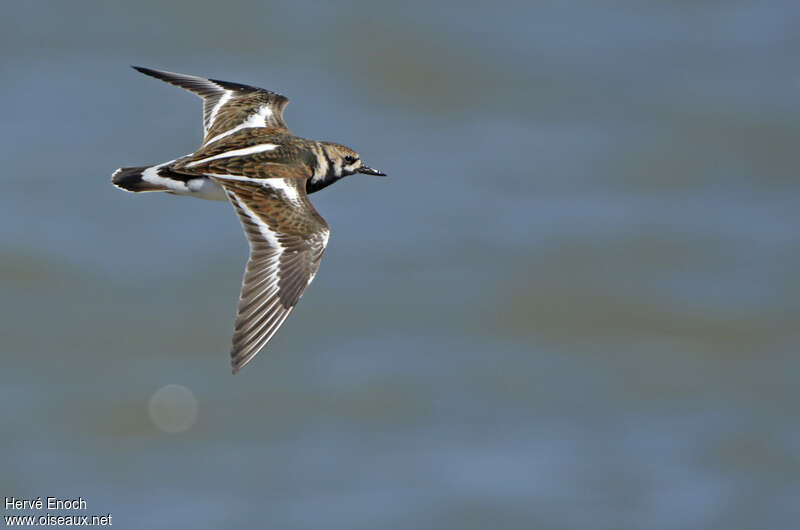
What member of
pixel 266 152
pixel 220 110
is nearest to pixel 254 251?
pixel 266 152

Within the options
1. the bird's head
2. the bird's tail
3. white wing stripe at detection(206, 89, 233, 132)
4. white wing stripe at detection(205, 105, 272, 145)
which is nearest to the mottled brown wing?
the bird's tail

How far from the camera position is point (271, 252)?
17.8ft

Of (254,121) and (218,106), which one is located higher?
(218,106)

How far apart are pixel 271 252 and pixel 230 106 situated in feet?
4.69

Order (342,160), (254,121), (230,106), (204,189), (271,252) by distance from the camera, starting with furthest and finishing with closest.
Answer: (230,106) → (254,121) → (342,160) → (204,189) → (271,252)

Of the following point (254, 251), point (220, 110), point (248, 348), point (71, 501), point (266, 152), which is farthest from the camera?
point (71, 501)

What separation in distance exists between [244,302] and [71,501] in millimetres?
2970

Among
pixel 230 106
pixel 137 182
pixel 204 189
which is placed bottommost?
pixel 204 189

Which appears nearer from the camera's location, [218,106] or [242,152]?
[242,152]

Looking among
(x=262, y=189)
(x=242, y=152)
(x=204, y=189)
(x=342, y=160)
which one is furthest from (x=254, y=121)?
(x=262, y=189)

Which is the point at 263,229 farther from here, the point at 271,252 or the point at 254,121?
the point at 254,121

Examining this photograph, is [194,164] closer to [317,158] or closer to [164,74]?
[317,158]

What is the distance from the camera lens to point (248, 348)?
507cm

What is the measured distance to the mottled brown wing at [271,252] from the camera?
17.0 feet
